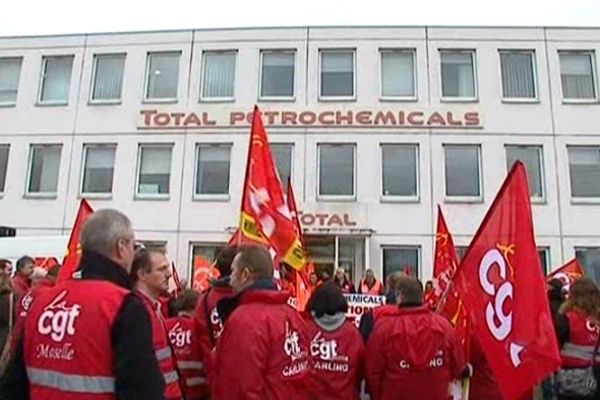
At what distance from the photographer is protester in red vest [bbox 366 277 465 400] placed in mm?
5566

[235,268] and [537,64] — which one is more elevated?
[537,64]

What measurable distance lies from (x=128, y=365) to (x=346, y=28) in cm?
2210

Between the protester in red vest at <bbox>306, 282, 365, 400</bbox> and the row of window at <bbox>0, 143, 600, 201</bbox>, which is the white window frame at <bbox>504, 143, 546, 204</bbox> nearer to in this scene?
the row of window at <bbox>0, 143, 600, 201</bbox>

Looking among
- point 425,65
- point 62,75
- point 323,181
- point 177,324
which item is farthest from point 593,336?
point 62,75

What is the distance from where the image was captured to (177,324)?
5.15 m

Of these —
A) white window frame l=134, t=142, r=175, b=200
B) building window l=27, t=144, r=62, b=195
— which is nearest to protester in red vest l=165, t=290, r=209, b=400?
white window frame l=134, t=142, r=175, b=200

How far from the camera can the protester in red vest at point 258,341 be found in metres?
3.59

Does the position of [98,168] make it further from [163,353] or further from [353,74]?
[163,353]

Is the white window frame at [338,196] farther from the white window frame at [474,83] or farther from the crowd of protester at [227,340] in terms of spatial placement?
the crowd of protester at [227,340]

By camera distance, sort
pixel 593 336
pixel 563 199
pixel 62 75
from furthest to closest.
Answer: pixel 62 75
pixel 563 199
pixel 593 336

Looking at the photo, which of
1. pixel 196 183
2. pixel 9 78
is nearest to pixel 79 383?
pixel 196 183

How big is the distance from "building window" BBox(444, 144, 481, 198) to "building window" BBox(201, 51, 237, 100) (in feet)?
26.1

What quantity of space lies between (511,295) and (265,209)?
3.23m

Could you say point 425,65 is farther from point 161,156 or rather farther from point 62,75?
point 62,75
